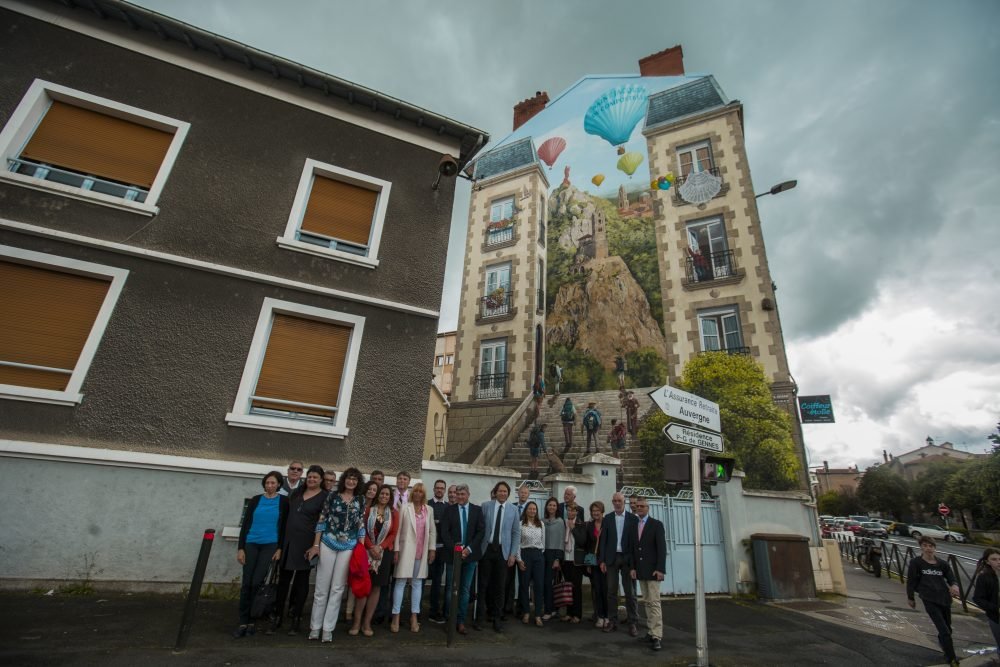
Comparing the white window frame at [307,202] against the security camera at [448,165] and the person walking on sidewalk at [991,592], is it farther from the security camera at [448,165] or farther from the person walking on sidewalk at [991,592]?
the person walking on sidewalk at [991,592]

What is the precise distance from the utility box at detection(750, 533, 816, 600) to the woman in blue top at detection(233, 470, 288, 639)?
31.0 feet

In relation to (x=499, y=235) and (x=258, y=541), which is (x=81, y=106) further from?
(x=499, y=235)

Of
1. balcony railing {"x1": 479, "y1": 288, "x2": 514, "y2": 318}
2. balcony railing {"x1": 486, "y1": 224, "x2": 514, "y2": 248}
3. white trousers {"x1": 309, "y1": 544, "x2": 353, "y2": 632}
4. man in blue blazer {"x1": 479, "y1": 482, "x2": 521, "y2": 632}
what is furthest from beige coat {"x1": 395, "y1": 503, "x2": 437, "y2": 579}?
balcony railing {"x1": 486, "y1": 224, "x2": 514, "y2": 248}

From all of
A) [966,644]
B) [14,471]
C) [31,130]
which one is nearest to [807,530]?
[966,644]

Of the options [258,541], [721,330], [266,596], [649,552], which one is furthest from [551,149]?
[266,596]

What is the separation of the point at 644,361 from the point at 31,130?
15592 mm

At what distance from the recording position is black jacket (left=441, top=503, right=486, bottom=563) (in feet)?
18.8

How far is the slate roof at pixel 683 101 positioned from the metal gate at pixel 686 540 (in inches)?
563

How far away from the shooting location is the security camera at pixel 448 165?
327 inches

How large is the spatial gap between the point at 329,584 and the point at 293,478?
4.26 ft

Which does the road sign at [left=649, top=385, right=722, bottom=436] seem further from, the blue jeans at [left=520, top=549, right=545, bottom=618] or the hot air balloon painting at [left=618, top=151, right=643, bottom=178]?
the hot air balloon painting at [left=618, top=151, right=643, bottom=178]

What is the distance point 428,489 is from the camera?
25.4 feet

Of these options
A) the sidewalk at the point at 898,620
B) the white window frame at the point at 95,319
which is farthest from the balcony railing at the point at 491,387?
the white window frame at the point at 95,319

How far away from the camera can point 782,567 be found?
9.56 m
